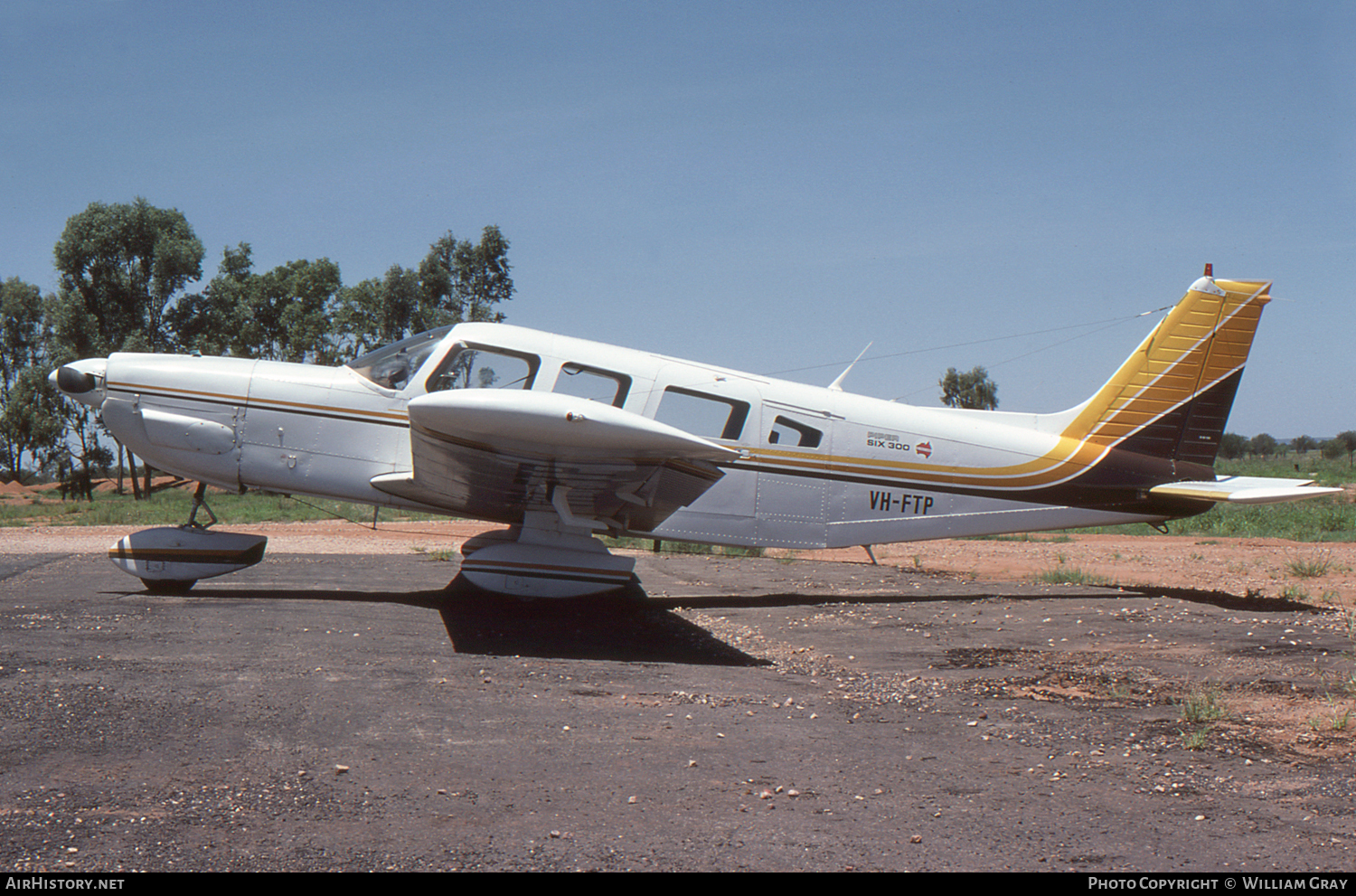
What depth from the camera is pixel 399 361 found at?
26.3 feet

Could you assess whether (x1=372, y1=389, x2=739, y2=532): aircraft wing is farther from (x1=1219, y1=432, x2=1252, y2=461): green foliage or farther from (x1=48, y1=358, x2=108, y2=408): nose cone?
(x1=1219, y1=432, x2=1252, y2=461): green foliage

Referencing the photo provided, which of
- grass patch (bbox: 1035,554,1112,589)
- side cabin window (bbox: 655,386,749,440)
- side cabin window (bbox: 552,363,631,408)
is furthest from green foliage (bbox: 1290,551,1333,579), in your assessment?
side cabin window (bbox: 552,363,631,408)

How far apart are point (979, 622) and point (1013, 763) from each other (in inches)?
162

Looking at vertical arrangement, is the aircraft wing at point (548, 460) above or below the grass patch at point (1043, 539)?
above

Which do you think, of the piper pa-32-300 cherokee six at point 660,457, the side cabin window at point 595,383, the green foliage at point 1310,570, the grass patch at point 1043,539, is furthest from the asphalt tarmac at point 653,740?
the grass patch at point 1043,539

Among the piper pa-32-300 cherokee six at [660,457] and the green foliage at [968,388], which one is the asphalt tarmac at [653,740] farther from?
the green foliage at [968,388]

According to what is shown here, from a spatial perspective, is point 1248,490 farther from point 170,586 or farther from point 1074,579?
point 170,586

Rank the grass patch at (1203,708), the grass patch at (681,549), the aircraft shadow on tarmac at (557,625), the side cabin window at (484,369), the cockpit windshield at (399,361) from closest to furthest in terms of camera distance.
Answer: the grass patch at (1203,708) < the aircraft shadow on tarmac at (557,625) < the side cabin window at (484,369) < the cockpit windshield at (399,361) < the grass patch at (681,549)

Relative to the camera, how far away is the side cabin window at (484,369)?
784 cm

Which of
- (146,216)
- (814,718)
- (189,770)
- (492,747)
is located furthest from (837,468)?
(146,216)

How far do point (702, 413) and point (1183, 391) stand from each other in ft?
17.7

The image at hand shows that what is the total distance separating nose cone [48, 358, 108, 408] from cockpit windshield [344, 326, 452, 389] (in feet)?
7.32

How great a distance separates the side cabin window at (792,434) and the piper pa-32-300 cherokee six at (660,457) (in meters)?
0.01

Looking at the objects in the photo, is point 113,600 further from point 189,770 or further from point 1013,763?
point 1013,763
